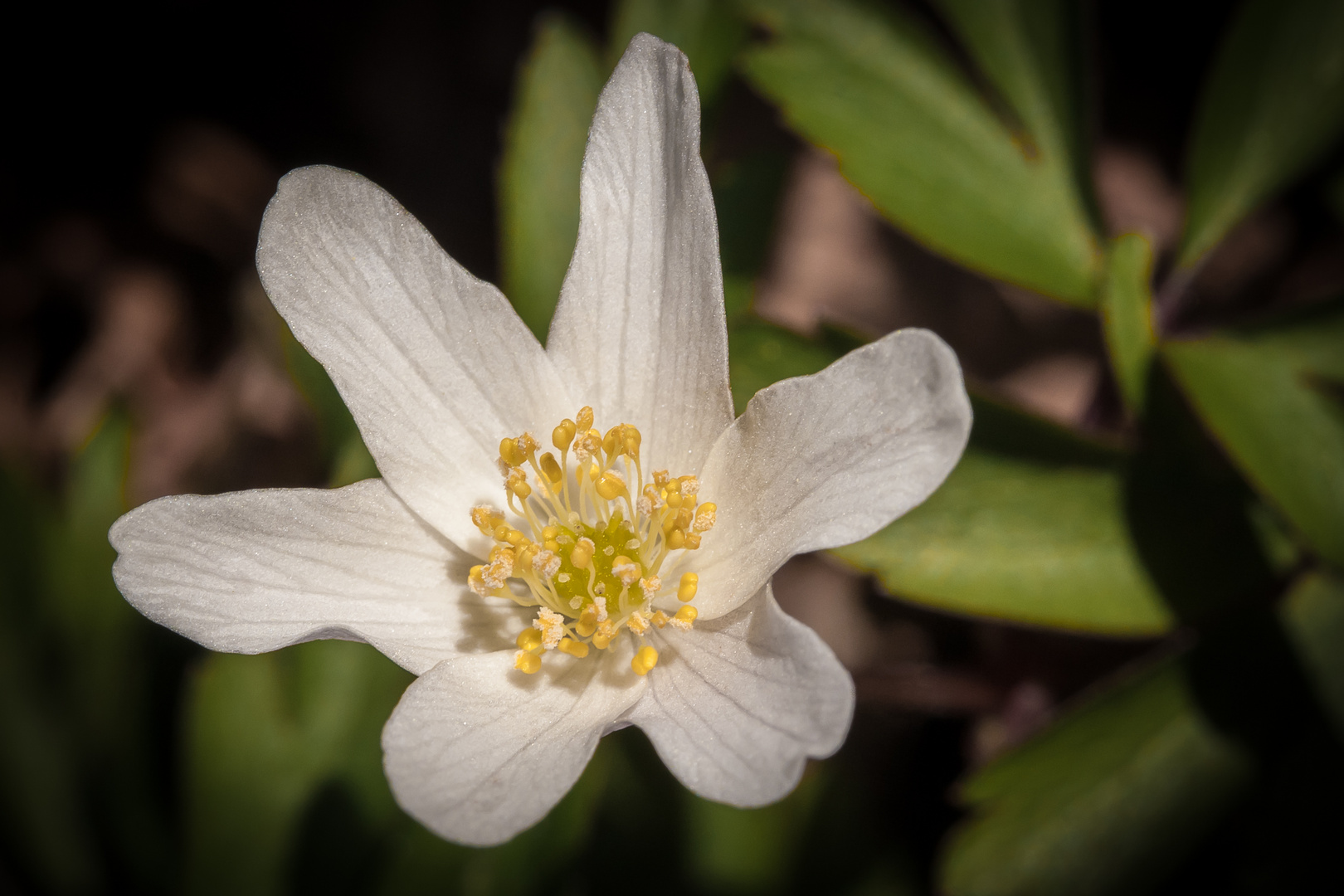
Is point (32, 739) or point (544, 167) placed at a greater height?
point (544, 167)

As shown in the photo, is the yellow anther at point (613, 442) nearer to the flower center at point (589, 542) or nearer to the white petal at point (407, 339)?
the flower center at point (589, 542)

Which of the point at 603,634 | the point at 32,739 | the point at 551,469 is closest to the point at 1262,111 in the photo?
the point at 551,469

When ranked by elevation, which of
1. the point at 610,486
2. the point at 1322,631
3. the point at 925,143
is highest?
the point at 925,143

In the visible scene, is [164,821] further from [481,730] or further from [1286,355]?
[1286,355]

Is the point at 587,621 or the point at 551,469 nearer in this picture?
the point at 587,621

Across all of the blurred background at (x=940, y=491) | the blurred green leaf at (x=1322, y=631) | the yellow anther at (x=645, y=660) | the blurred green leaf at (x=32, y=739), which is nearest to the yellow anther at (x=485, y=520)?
the yellow anther at (x=645, y=660)

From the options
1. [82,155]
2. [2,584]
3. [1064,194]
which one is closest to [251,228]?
[82,155]

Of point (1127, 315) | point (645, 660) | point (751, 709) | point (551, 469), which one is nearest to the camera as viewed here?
point (751, 709)

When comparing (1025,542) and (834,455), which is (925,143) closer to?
(1025,542)
